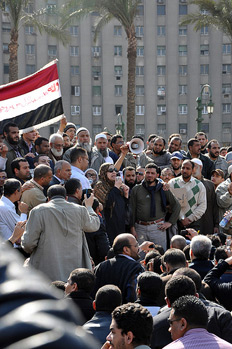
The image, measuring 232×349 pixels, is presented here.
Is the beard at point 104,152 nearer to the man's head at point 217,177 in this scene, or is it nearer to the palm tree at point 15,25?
the man's head at point 217,177

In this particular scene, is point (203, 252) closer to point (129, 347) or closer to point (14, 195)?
point (14, 195)

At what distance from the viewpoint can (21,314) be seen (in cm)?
54

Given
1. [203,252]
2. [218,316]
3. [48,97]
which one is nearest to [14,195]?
[203,252]

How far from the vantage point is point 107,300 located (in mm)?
4551

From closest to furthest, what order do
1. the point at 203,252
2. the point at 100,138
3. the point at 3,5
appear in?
the point at 203,252, the point at 100,138, the point at 3,5

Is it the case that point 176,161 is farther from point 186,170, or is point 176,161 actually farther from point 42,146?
point 42,146

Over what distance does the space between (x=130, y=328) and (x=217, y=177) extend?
7.75 m

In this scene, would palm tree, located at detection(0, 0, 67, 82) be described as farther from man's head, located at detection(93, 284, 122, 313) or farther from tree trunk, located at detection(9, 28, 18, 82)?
Answer: man's head, located at detection(93, 284, 122, 313)

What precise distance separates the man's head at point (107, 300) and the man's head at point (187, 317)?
79 cm

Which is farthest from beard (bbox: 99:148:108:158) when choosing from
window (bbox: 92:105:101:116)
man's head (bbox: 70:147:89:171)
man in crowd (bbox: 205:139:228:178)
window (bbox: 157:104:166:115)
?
window (bbox: 157:104:166:115)

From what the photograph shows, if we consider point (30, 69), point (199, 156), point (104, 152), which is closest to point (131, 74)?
point (199, 156)

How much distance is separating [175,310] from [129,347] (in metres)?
0.40

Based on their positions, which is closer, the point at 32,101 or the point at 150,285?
the point at 150,285

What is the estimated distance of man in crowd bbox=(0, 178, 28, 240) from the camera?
6.57m
